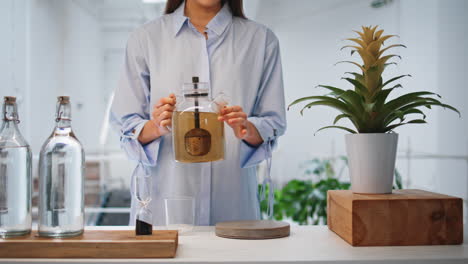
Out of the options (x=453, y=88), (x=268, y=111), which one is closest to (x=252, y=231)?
(x=268, y=111)

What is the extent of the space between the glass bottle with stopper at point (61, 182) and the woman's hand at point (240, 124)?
35cm

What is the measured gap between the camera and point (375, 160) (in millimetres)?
1193

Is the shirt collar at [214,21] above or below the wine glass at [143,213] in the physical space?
above

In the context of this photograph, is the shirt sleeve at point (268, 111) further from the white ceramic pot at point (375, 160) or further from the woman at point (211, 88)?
the white ceramic pot at point (375, 160)

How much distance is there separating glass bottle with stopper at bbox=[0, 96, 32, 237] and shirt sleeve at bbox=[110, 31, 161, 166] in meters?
0.49

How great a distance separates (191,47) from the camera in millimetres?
1635

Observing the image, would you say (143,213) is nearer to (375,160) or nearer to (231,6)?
(375,160)

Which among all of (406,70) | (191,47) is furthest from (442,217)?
(406,70)

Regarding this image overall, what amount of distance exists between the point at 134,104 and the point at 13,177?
2.06ft

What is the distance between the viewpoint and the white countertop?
957 mm

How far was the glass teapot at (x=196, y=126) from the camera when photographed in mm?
1163

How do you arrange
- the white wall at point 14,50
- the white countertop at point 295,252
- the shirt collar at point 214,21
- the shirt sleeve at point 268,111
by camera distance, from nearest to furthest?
the white countertop at point 295,252, the shirt sleeve at point 268,111, the shirt collar at point 214,21, the white wall at point 14,50

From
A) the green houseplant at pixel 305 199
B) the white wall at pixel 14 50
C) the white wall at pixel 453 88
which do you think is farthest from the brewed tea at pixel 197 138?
the white wall at pixel 14 50

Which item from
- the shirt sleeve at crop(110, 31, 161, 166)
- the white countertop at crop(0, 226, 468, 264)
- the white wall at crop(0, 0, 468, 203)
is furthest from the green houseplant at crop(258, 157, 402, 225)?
the white countertop at crop(0, 226, 468, 264)
